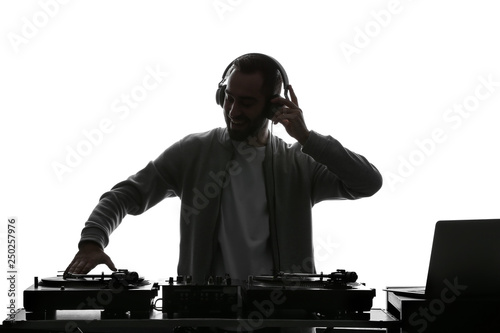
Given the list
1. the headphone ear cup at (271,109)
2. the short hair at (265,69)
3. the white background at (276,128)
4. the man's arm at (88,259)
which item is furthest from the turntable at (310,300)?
the white background at (276,128)

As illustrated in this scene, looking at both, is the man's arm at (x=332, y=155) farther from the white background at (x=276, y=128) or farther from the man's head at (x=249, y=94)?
the white background at (x=276, y=128)

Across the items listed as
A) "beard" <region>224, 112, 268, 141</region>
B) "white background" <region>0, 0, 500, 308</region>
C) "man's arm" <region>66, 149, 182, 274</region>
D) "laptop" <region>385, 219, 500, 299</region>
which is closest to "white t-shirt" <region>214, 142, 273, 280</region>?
"beard" <region>224, 112, 268, 141</region>

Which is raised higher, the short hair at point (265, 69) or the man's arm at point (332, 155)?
the short hair at point (265, 69)

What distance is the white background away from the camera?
2.70 meters

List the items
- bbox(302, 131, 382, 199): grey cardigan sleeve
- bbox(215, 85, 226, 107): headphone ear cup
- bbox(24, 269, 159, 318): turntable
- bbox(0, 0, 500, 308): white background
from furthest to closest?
bbox(0, 0, 500, 308): white background
bbox(215, 85, 226, 107): headphone ear cup
bbox(302, 131, 382, 199): grey cardigan sleeve
bbox(24, 269, 159, 318): turntable

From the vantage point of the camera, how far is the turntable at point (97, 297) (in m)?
1.33

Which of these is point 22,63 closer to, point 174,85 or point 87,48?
point 87,48

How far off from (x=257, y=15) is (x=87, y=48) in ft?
2.65

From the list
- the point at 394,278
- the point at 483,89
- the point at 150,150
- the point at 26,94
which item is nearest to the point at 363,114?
the point at 483,89

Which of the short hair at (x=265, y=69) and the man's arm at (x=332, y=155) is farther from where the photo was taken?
the short hair at (x=265, y=69)

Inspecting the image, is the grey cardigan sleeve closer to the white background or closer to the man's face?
the man's face

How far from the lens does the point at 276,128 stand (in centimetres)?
270

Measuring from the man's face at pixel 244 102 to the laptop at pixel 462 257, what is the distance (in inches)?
29.7

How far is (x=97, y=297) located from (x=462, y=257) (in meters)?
0.83
